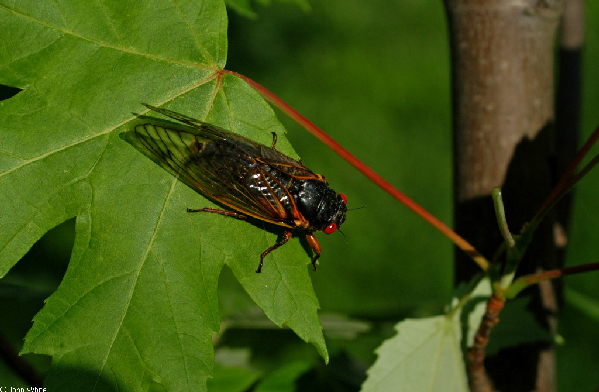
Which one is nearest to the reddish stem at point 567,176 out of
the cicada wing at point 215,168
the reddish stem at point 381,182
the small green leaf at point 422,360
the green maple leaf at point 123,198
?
the reddish stem at point 381,182

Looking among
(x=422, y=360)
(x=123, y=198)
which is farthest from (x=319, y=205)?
(x=123, y=198)

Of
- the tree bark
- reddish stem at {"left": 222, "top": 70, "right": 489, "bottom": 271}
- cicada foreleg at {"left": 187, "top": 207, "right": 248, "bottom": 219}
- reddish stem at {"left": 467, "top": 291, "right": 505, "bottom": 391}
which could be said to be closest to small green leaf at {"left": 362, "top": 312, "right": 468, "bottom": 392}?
reddish stem at {"left": 467, "top": 291, "right": 505, "bottom": 391}

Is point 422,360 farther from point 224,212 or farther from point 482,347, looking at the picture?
point 224,212

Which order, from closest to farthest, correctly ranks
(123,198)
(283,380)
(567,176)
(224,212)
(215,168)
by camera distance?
1. (567,176)
2. (123,198)
3. (224,212)
4. (215,168)
5. (283,380)

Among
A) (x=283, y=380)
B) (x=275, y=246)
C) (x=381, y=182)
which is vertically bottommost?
(x=283, y=380)

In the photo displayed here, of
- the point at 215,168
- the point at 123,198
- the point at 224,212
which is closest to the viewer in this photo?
the point at 123,198

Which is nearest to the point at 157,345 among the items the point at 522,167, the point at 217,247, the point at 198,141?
the point at 217,247
